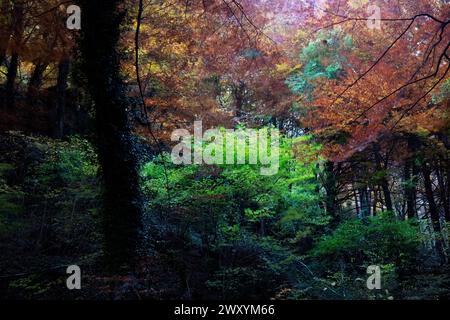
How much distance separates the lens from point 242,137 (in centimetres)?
828

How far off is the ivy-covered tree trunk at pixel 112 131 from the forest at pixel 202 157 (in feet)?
0.08

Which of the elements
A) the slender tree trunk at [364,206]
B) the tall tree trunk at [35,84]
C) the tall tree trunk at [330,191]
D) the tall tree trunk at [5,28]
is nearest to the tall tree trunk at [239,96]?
the tall tree trunk at [330,191]

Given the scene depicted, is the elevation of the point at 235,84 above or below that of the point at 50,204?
above

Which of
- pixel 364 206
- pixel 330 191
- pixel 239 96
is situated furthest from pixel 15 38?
pixel 364 206

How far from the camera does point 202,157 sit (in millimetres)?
8367

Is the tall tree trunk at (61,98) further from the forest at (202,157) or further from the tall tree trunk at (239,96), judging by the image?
the tall tree trunk at (239,96)

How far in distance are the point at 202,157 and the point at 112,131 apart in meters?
2.57

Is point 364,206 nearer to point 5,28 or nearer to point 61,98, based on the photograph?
point 61,98

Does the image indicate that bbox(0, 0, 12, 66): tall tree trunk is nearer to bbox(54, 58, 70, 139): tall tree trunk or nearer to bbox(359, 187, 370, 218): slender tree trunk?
bbox(54, 58, 70, 139): tall tree trunk

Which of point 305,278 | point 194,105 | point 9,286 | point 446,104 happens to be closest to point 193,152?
point 194,105

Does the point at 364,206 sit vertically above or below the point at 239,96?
below

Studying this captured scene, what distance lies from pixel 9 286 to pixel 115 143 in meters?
3.28

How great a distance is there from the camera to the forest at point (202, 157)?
248 inches

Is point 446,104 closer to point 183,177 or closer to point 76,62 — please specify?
point 183,177
